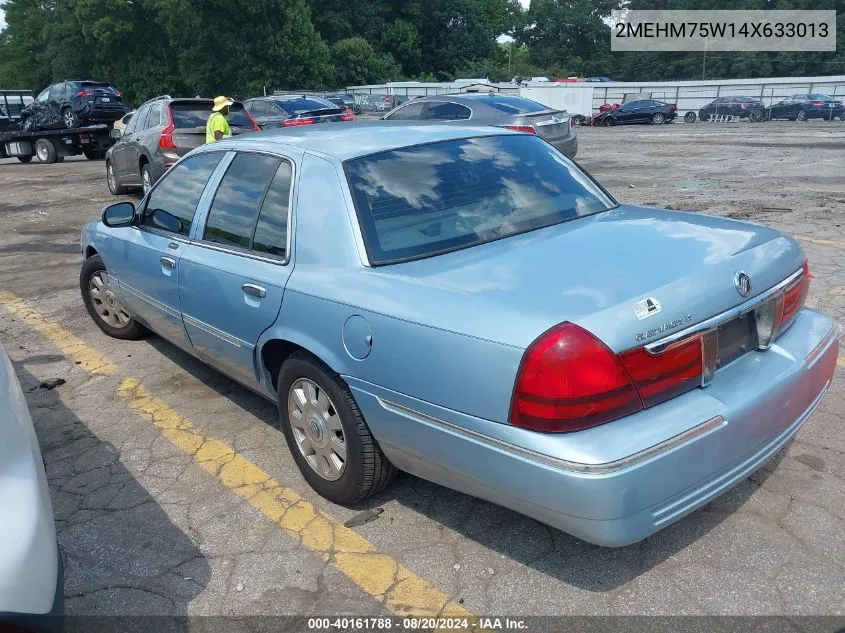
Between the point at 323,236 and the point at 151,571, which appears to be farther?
the point at 323,236

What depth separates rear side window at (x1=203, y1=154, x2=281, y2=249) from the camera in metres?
3.49

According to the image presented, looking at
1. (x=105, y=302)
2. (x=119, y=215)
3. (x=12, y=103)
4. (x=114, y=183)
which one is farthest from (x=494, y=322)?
(x=12, y=103)

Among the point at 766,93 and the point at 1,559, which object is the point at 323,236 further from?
the point at 766,93

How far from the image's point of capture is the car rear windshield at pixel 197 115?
38.1 feet

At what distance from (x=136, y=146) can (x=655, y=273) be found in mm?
11446

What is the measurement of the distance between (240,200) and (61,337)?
9.53 feet

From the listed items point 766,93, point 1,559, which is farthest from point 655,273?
point 766,93

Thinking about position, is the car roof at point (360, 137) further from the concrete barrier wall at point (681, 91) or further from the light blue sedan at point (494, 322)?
the concrete barrier wall at point (681, 91)

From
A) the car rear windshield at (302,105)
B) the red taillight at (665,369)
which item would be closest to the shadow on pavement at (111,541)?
the red taillight at (665,369)

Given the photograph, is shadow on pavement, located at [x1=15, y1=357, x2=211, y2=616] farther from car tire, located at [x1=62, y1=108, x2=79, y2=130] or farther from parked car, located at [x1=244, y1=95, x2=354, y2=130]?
car tire, located at [x1=62, y1=108, x2=79, y2=130]

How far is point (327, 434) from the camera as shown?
308 centimetres

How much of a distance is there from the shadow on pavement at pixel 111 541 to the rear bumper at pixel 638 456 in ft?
3.20

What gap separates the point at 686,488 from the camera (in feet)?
7.66

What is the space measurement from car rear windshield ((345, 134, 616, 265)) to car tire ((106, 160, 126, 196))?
11208 millimetres
